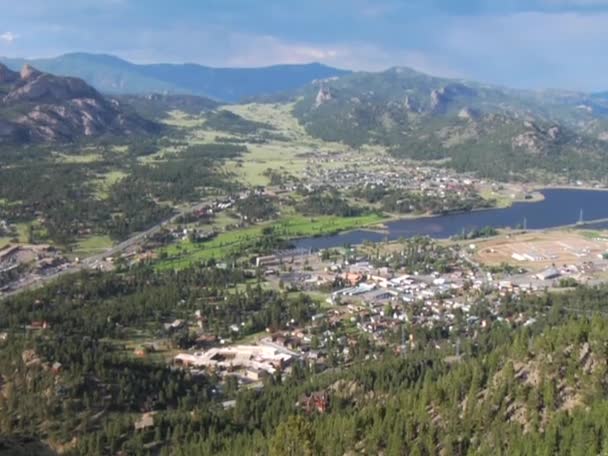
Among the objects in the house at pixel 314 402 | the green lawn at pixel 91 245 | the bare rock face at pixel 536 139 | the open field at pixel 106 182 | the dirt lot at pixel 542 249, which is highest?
the bare rock face at pixel 536 139

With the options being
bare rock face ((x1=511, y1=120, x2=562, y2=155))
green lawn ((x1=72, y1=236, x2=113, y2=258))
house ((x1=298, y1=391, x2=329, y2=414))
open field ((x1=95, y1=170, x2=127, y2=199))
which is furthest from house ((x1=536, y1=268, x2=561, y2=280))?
bare rock face ((x1=511, y1=120, x2=562, y2=155))

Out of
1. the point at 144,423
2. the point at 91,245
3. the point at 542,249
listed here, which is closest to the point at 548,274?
the point at 542,249

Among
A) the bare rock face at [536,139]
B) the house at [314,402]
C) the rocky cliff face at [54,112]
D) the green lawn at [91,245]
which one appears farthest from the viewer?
the bare rock face at [536,139]

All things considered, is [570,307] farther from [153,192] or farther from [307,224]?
[153,192]

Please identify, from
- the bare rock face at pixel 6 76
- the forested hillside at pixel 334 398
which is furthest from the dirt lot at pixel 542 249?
the bare rock face at pixel 6 76

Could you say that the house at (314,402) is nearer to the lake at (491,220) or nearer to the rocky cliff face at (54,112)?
the lake at (491,220)

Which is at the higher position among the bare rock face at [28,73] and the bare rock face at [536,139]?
the bare rock face at [28,73]

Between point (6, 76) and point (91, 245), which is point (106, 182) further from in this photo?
point (6, 76)
